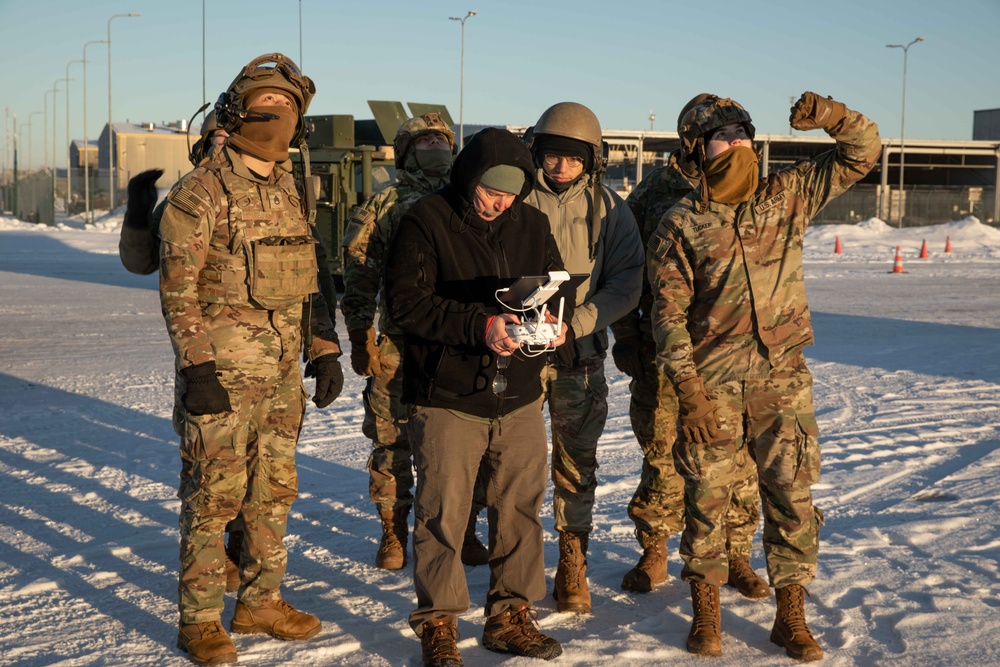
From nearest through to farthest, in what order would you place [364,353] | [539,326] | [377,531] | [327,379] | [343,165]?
[539,326]
[327,379]
[364,353]
[377,531]
[343,165]

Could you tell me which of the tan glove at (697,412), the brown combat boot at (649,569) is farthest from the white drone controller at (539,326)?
the brown combat boot at (649,569)

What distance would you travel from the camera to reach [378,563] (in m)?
5.23

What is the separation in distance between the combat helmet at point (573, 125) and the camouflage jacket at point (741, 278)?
2.08 feet

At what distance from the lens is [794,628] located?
4125mm

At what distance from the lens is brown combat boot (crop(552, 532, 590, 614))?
462 cm

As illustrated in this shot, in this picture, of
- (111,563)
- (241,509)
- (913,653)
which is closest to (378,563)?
(241,509)

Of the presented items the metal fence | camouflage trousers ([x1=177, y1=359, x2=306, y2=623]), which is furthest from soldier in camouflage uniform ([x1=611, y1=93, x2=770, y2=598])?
the metal fence

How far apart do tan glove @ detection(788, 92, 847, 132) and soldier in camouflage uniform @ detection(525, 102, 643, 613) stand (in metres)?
1.04

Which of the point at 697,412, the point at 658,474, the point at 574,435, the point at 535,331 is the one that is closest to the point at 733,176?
the point at 697,412

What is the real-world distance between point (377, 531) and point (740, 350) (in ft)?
8.33

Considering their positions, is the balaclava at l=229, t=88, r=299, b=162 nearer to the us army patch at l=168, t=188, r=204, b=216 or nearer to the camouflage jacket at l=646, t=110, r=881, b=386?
the us army patch at l=168, t=188, r=204, b=216

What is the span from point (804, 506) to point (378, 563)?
7.22ft

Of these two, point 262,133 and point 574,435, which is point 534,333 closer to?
point 574,435

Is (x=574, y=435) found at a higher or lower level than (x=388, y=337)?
lower
